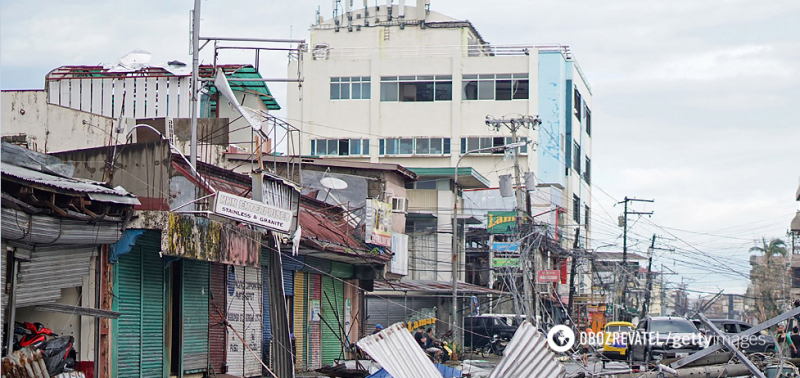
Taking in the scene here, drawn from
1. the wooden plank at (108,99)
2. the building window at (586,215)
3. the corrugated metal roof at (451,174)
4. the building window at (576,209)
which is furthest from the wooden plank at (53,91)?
the building window at (586,215)

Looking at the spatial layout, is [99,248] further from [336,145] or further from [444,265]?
[336,145]

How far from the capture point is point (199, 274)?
21.1m

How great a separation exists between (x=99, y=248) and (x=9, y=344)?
10.4 feet

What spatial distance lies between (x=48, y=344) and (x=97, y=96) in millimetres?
13364

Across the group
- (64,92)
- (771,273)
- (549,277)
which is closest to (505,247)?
(549,277)

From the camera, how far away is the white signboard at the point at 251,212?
17.0 metres

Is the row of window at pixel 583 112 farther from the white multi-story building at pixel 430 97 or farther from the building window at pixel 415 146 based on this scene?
the building window at pixel 415 146

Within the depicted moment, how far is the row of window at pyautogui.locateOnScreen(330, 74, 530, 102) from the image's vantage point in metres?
67.0

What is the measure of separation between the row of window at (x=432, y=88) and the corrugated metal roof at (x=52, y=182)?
171 ft

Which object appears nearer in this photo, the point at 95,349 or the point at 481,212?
the point at 95,349

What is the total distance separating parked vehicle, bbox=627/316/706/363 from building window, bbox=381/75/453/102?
4049 cm

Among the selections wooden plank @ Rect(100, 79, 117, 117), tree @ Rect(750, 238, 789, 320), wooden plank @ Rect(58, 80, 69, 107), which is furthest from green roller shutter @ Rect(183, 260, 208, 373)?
tree @ Rect(750, 238, 789, 320)

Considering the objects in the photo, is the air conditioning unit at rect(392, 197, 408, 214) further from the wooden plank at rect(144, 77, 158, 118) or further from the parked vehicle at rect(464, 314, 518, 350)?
the wooden plank at rect(144, 77, 158, 118)

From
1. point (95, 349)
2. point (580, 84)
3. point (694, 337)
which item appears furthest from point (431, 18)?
point (95, 349)
